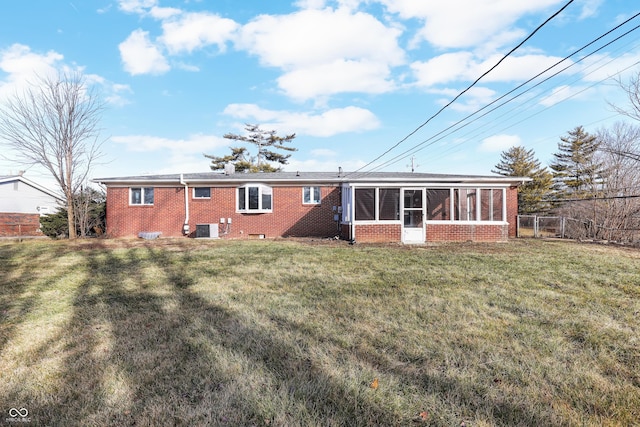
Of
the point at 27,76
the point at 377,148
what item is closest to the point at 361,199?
the point at 377,148

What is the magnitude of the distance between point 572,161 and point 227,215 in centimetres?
3487

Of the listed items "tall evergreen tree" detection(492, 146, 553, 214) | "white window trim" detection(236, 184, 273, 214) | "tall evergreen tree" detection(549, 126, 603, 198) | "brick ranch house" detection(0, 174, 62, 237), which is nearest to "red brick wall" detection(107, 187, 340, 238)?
"white window trim" detection(236, 184, 273, 214)

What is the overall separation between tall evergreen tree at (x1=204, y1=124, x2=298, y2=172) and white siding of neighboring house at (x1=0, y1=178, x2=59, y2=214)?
1361cm

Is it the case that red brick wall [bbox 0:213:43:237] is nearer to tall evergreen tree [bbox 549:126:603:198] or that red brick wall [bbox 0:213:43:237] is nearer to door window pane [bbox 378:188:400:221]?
door window pane [bbox 378:188:400:221]

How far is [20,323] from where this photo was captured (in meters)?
3.79

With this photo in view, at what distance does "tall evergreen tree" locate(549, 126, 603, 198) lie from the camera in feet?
98.8

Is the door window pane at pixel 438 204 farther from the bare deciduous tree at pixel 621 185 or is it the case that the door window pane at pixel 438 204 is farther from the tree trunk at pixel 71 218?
the tree trunk at pixel 71 218

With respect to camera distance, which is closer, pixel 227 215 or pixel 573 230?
pixel 227 215

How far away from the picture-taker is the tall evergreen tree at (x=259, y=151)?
32156 mm

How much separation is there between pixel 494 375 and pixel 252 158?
3285 cm

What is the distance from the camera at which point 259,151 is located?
111 ft

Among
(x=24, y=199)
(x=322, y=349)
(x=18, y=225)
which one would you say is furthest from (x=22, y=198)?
(x=322, y=349)

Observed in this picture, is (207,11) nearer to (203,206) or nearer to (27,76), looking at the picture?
(203,206)

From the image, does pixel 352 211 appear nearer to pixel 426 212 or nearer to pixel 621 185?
pixel 426 212
